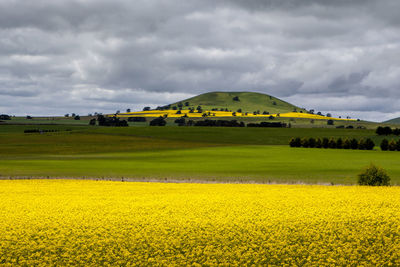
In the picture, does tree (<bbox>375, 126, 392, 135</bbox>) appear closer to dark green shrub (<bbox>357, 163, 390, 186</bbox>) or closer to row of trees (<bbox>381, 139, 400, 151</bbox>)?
row of trees (<bbox>381, 139, 400, 151</bbox>)

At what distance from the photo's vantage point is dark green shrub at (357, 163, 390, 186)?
30367 millimetres

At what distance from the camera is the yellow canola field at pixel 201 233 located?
1233 centimetres

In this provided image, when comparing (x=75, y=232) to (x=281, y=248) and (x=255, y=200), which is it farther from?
(x=255, y=200)

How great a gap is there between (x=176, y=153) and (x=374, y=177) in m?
50.3

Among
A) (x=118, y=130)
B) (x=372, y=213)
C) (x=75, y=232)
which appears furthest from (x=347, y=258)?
(x=118, y=130)

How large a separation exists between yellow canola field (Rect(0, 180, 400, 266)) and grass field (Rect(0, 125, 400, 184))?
2867cm

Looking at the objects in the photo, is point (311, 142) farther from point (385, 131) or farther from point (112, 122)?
point (112, 122)

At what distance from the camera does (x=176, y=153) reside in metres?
78.0

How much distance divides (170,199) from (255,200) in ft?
13.6

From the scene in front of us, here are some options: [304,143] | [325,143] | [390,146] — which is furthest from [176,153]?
[390,146]

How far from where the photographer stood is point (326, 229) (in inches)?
572

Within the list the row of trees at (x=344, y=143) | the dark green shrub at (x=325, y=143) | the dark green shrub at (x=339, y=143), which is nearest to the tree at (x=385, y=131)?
the row of trees at (x=344, y=143)

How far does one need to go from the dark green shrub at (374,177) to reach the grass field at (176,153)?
17.3 metres

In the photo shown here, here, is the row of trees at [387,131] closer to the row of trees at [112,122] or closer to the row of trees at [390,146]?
the row of trees at [390,146]
